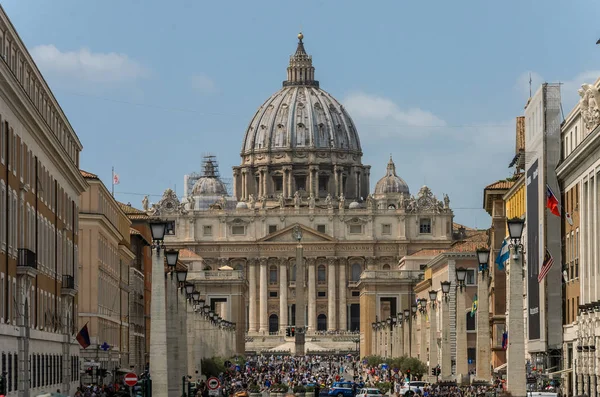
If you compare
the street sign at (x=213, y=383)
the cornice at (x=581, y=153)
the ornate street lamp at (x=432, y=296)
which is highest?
the cornice at (x=581, y=153)

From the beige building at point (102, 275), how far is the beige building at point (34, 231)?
25.6 ft

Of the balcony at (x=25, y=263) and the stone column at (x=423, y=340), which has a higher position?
the balcony at (x=25, y=263)

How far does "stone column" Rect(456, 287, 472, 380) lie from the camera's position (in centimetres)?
6028

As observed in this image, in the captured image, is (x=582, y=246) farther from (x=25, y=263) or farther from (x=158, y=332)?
(x=158, y=332)

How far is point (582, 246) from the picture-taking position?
59406 millimetres

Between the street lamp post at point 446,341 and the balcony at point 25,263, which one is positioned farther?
the street lamp post at point 446,341

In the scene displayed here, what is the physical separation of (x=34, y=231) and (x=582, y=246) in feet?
61.7

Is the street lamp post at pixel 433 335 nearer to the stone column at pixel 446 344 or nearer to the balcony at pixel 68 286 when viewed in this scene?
the stone column at pixel 446 344

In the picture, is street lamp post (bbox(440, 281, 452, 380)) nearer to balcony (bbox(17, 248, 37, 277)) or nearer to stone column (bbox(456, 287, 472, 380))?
stone column (bbox(456, 287, 472, 380))

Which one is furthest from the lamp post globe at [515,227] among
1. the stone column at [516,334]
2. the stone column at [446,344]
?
the stone column at [446,344]

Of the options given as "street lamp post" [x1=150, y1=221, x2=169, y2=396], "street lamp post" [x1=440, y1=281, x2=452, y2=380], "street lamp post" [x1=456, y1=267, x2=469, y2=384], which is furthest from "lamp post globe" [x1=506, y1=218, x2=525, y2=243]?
"street lamp post" [x1=440, y1=281, x2=452, y2=380]

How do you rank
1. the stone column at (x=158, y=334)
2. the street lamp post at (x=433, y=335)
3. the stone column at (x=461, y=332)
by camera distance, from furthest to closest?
the street lamp post at (x=433, y=335)
the stone column at (x=461, y=332)
the stone column at (x=158, y=334)

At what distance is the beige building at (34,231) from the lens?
46.1 m

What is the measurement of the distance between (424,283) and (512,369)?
403ft
